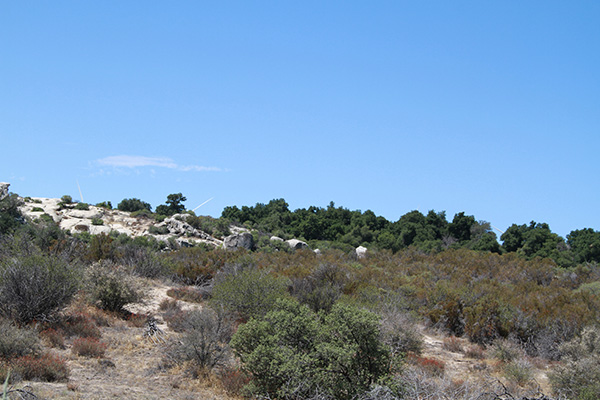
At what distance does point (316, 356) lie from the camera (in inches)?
324

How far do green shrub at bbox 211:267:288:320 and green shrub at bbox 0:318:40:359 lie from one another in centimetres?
471

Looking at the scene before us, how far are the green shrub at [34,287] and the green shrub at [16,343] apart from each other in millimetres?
2032

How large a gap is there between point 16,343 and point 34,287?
2.84 metres

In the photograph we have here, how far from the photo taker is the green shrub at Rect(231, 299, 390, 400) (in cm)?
787

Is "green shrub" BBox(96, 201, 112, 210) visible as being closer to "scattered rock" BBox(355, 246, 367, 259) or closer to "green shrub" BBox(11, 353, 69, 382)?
"scattered rock" BBox(355, 246, 367, 259)

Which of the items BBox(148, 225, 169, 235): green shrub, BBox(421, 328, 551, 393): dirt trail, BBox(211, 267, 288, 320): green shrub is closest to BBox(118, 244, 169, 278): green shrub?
BBox(211, 267, 288, 320): green shrub

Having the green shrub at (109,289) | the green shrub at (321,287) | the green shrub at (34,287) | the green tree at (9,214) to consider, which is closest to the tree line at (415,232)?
the green shrub at (321,287)

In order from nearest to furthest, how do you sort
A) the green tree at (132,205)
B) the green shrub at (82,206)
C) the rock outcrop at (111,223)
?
1. the rock outcrop at (111,223)
2. the green shrub at (82,206)
3. the green tree at (132,205)

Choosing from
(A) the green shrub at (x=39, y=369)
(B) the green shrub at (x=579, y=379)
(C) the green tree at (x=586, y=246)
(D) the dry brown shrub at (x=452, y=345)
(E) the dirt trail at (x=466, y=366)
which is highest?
(C) the green tree at (x=586, y=246)

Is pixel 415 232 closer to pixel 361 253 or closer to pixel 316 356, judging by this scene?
pixel 361 253

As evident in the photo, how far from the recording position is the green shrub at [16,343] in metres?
8.54

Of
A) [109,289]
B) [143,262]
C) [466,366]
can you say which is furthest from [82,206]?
[466,366]

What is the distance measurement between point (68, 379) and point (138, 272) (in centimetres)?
1065

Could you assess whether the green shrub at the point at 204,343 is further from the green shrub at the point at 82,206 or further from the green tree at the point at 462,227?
the green shrub at the point at 82,206
